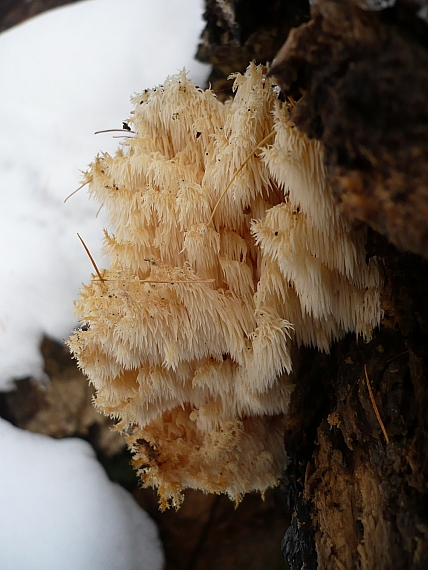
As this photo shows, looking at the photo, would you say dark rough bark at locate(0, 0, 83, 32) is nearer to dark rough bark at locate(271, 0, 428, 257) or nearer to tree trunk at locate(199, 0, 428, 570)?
tree trunk at locate(199, 0, 428, 570)

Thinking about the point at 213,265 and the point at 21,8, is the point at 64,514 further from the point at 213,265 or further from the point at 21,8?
the point at 21,8

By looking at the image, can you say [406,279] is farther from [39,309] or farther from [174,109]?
[39,309]

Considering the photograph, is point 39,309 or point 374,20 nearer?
point 374,20

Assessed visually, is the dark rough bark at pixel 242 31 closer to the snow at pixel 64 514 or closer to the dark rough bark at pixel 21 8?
the dark rough bark at pixel 21 8

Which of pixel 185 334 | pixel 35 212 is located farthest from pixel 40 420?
pixel 185 334

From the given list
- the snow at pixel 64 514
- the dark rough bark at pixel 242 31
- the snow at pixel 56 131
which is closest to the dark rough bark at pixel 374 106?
the dark rough bark at pixel 242 31

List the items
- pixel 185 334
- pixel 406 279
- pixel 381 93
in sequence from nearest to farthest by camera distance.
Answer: pixel 381 93 → pixel 406 279 → pixel 185 334

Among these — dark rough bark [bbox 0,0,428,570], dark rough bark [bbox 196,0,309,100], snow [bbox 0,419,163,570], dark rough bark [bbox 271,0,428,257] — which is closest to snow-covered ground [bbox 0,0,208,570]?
snow [bbox 0,419,163,570]
